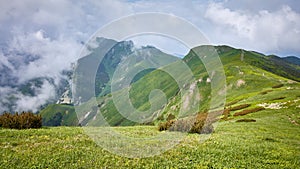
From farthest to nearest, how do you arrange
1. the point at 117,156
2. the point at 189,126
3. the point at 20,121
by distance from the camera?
the point at 189,126
the point at 20,121
the point at 117,156

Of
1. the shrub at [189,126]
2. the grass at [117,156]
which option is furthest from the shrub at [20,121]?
the shrub at [189,126]

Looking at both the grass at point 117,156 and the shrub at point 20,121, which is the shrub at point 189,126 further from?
the shrub at point 20,121

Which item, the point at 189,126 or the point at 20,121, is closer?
the point at 20,121

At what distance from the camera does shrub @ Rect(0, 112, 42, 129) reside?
2802cm

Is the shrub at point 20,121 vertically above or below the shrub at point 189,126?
above

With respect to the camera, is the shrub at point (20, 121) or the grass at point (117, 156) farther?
the shrub at point (20, 121)

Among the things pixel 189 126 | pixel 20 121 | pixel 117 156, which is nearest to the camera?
pixel 117 156

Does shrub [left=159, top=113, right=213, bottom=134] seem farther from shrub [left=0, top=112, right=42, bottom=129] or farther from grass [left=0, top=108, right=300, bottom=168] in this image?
shrub [left=0, top=112, right=42, bottom=129]

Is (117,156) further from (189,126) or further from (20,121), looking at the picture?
(20,121)

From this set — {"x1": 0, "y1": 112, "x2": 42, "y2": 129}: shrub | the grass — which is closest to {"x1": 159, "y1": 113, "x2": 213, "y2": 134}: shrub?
the grass

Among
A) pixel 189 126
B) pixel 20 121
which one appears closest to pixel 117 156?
pixel 189 126

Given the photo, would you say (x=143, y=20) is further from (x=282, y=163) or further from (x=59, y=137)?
(x=282, y=163)

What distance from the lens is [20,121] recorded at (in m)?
28.5

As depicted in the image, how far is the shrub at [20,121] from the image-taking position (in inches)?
1103
